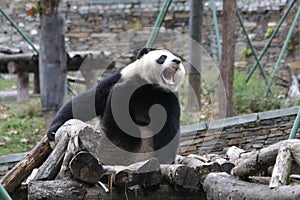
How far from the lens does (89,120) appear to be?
183 inches

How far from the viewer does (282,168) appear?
323 cm

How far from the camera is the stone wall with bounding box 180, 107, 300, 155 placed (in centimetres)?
682

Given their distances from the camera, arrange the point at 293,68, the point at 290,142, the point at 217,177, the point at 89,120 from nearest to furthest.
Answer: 1. the point at 290,142
2. the point at 217,177
3. the point at 89,120
4. the point at 293,68

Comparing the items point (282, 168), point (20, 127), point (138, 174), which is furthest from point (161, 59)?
point (20, 127)

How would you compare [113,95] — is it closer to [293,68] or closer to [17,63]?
[17,63]

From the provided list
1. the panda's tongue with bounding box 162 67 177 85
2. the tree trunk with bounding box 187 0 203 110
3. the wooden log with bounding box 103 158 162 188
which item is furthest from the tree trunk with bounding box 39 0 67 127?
the wooden log with bounding box 103 158 162 188

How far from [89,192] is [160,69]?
3.46ft

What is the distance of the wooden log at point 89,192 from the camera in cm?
385

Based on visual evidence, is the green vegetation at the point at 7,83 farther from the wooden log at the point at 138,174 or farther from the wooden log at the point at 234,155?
the wooden log at the point at 138,174

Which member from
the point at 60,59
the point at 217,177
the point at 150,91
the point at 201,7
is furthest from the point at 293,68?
the point at 217,177

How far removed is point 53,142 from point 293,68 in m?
7.73

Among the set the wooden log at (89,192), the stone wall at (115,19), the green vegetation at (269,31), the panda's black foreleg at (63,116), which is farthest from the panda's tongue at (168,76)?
the green vegetation at (269,31)

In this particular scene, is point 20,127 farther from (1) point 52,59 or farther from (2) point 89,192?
(2) point 89,192

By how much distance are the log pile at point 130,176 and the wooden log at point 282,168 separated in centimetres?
16
